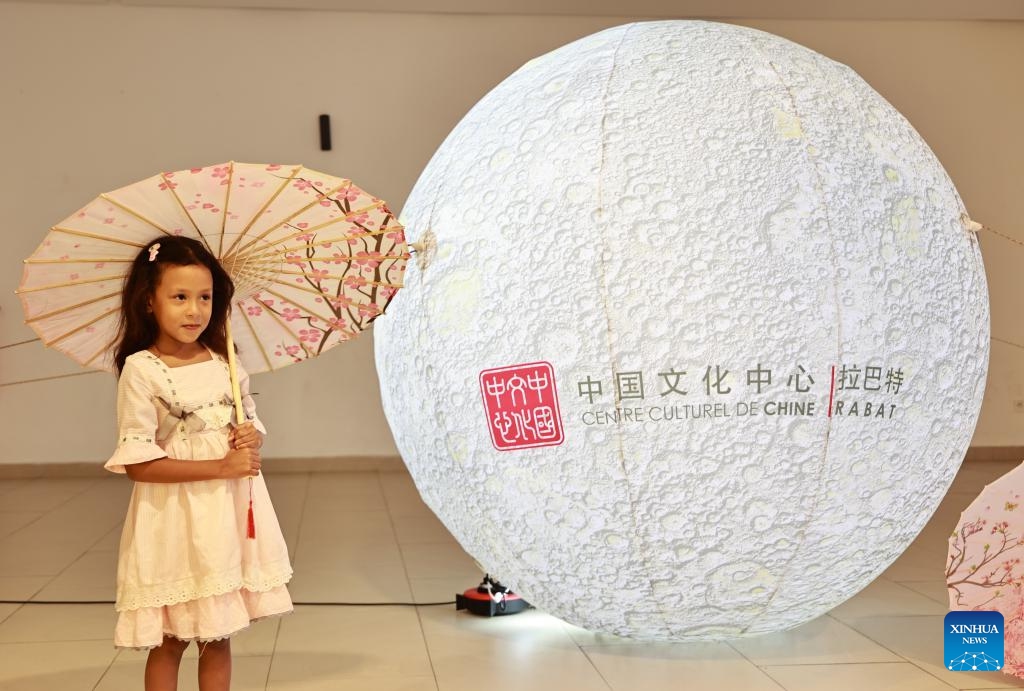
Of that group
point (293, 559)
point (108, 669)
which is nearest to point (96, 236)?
point (108, 669)

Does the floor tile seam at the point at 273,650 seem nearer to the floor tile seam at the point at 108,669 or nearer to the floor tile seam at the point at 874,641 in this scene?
the floor tile seam at the point at 108,669

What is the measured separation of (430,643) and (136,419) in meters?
1.28

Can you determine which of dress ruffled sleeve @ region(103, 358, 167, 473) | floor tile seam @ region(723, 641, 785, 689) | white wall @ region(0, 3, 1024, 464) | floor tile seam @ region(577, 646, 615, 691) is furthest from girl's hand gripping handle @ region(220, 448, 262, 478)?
white wall @ region(0, 3, 1024, 464)

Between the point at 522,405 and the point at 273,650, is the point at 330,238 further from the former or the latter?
the point at 273,650

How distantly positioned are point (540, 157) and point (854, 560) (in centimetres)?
126

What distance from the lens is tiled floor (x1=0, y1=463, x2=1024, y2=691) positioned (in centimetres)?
276

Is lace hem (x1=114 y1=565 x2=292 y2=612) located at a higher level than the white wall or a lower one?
Answer: lower

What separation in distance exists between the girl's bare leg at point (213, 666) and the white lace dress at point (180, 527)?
0.13m

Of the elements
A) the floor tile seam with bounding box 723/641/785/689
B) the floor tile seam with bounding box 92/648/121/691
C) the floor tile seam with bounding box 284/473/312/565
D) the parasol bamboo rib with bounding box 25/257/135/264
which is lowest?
the floor tile seam with bounding box 723/641/785/689

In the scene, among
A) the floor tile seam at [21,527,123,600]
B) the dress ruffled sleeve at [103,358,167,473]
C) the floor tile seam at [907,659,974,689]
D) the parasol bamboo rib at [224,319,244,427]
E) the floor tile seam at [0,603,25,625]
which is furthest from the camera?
the floor tile seam at [21,527,123,600]

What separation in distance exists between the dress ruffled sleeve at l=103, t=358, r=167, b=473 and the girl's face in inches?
4.3

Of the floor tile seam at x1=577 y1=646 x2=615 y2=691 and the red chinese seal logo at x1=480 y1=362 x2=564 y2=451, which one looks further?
the floor tile seam at x1=577 y1=646 x2=615 y2=691

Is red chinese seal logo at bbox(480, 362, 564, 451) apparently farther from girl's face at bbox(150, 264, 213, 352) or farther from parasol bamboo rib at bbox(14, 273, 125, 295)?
parasol bamboo rib at bbox(14, 273, 125, 295)

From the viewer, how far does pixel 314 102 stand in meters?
6.96
